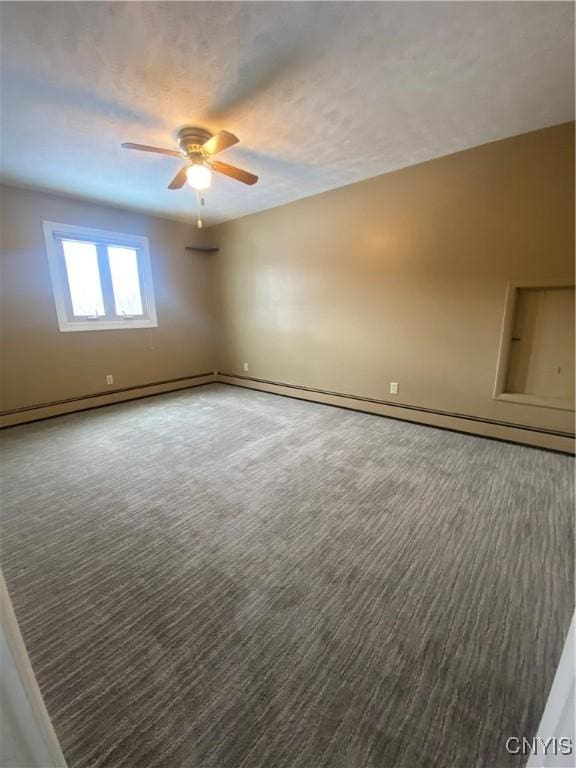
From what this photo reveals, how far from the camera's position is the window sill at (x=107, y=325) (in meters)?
3.84

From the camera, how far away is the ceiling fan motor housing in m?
2.28

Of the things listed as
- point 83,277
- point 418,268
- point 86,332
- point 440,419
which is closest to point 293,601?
point 440,419

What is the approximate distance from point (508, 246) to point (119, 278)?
14.8 feet

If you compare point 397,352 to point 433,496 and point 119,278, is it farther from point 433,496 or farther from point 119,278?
point 119,278

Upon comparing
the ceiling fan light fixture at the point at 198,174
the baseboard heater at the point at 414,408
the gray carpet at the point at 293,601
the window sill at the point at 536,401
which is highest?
the ceiling fan light fixture at the point at 198,174

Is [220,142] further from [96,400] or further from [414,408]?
[96,400]

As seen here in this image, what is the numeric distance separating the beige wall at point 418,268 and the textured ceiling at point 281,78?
0.31 metres

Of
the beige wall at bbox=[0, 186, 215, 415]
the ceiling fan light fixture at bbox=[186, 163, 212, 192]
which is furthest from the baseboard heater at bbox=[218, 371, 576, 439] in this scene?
the ceiling fan light fixture at bbox=[186, 163, 212, 192]

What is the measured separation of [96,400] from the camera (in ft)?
13.6

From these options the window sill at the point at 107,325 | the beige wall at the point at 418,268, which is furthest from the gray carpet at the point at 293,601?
the window sill at the point at 107,325

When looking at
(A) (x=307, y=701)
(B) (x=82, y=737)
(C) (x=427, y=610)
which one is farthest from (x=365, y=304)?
(B) (x=82, y=737)

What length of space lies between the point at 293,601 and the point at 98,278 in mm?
4376

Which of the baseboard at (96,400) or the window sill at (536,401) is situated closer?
the window sill at (536,401)

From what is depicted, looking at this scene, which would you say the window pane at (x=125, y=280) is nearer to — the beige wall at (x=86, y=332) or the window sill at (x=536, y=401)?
the beige wall at (x=86, y=332)
